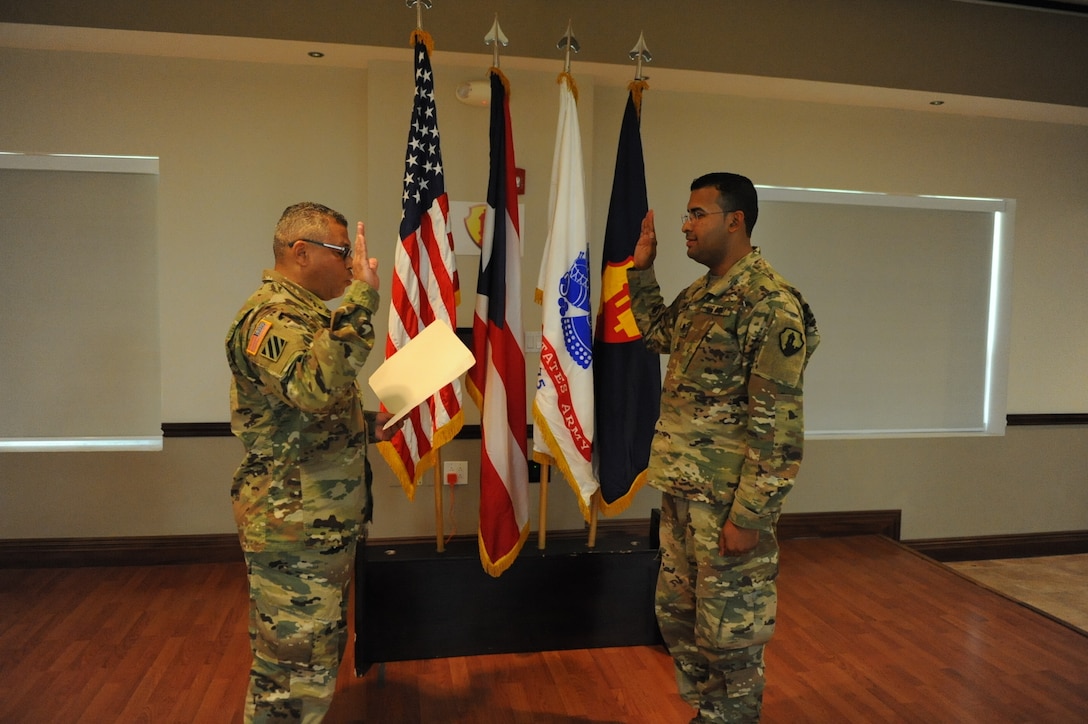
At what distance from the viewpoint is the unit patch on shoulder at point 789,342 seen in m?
1.77

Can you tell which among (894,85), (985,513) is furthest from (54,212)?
(985,513)

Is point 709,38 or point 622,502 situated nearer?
point 622,502

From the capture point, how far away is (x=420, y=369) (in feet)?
5.87

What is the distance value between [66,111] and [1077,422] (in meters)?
5.41

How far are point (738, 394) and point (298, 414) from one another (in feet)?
3.55

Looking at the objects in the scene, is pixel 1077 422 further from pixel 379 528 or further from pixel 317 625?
pixel 317 625

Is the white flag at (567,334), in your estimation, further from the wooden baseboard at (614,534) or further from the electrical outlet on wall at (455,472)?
the electrical outlet on wall at (455,472)

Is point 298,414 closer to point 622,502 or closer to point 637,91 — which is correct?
point 622,502

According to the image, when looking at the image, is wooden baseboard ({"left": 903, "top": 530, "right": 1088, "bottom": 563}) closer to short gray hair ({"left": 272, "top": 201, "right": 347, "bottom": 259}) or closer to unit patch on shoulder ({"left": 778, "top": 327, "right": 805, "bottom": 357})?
unit patch on shoulder ({"left": 778, "top": 327, "right": 805, "bottom": 357})

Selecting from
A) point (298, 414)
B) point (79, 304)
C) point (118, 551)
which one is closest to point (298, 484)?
point (298, 414)

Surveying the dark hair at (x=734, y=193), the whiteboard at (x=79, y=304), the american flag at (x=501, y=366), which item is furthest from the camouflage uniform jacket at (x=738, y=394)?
the whiteboard at (x=79, y=304)

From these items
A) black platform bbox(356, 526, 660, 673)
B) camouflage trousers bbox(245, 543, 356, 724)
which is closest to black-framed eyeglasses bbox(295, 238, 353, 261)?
camouflage trousers bbox(245, 543, 356, 724)

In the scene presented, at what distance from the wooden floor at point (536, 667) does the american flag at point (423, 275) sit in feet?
2.37

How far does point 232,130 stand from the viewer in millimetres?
3352
